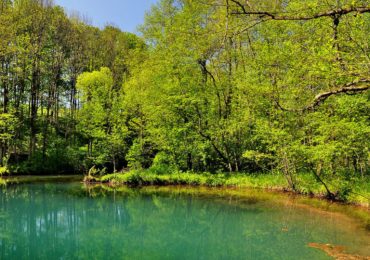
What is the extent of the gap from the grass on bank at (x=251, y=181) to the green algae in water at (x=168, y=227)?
72.1 inches

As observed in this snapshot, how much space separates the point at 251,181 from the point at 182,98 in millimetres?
7809

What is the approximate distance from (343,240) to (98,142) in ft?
69.2

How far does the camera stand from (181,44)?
24.8 m

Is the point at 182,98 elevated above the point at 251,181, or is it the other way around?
the point at 182,98

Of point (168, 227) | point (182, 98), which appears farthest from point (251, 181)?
point (168, 227)

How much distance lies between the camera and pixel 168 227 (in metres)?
13.2

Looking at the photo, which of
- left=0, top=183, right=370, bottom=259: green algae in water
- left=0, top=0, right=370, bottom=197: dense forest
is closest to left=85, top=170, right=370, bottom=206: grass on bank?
left=0, top=0, right=370, bottom=197: dense forest

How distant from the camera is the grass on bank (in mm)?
15688

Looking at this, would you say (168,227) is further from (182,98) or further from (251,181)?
(182,98)

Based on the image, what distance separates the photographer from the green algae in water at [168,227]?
9922 mm

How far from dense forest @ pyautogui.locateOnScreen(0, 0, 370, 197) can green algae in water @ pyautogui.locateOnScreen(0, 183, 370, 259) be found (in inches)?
153

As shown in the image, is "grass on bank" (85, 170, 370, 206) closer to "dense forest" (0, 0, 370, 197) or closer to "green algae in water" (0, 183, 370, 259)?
"dense forest" (0, 0, 370, 197)

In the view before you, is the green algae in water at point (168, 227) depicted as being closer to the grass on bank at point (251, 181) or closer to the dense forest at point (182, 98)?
the grass on bank at point (251, 181)

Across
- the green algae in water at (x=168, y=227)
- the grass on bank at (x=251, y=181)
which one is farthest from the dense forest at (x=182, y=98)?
the green algae in water at (x=168, y=227)
